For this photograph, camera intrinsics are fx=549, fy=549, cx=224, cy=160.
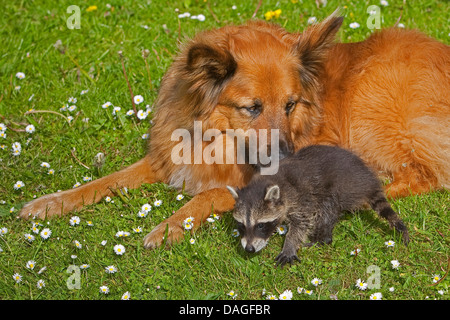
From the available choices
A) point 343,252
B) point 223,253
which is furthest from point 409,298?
point 223,253

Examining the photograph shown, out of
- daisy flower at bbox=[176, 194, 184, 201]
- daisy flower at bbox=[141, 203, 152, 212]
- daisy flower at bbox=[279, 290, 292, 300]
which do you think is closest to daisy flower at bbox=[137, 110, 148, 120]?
daisy flower at bbox=[176, 194, 184, 201]

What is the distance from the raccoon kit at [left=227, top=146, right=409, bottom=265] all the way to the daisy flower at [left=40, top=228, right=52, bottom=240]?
1473 mm

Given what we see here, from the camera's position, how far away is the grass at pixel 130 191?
12.3 feet

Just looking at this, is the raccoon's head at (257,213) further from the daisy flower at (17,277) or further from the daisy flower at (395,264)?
the daisy flower at (17,277)

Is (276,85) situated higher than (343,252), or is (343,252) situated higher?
(276,85)

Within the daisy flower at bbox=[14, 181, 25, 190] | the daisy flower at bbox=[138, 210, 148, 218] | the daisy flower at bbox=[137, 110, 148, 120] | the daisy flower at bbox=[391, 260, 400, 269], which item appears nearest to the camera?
the daisy flower at bbox=[391, 260, 400, 269]

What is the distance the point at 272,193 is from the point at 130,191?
1536 millimetres

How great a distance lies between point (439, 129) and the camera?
4543mm

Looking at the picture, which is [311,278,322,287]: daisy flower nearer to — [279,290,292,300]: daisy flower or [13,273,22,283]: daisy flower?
[279,290,292,300]: daisy flower

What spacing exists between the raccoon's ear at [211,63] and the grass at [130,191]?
1.08 m

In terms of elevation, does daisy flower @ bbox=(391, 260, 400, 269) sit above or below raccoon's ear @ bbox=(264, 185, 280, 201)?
below

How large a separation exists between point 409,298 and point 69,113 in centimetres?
372

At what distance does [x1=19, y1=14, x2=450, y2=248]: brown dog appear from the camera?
4105mm

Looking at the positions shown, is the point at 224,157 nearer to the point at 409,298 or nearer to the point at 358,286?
the point at 358,286
